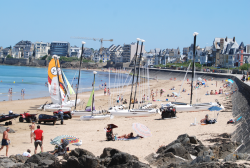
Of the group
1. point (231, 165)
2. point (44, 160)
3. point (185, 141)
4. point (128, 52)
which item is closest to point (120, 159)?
point (44, 160)

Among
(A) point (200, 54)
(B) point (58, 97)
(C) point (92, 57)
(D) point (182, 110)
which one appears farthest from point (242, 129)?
(C) point (92, 57)

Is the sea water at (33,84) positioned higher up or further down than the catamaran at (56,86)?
further down

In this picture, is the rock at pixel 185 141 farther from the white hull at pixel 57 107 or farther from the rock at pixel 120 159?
the white hull at pixel 57 107

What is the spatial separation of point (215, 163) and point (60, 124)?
13236mm

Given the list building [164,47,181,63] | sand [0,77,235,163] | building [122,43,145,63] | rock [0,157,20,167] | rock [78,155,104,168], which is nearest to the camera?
rock [78,155,104,168]

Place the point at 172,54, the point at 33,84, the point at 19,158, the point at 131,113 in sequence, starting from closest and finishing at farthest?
the point at 19,158, the point at 131,113, the point at 33,84, the point at 172,54

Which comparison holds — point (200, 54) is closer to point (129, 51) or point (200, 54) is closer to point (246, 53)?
point (246, 53)

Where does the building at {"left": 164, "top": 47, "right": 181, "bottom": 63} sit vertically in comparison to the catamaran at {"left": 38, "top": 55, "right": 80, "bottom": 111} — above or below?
above

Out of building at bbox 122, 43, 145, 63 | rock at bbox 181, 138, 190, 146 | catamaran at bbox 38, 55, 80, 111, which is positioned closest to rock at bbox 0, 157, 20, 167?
rock at bbox 181, 138, 190, 146

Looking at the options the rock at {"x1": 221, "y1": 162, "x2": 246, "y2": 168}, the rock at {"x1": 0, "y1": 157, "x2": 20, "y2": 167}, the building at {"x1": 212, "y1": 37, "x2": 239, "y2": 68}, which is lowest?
the rock at {"x1": 0, "y1": 157, "x2": 20, "y2": 167}

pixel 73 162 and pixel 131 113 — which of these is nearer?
pixel 73 162

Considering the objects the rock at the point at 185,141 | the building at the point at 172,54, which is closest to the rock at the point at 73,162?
the rock at the point at 185,141

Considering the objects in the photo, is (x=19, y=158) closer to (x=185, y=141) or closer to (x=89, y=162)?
(x=89, y=162)

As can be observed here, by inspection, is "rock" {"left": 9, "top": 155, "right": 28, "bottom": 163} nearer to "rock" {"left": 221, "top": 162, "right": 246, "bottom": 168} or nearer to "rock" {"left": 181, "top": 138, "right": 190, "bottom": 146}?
"rock" {"left": 181, "top": 138, "right": 190, "bottom": 146}
